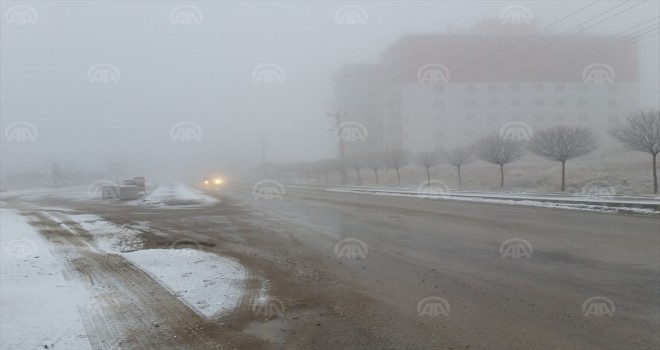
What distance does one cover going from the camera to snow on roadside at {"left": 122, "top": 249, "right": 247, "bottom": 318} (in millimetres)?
6152

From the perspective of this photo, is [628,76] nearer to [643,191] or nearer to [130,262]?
[643,191]

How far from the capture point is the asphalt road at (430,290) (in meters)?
4.91

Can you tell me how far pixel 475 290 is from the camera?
264 inches

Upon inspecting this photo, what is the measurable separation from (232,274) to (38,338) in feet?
10.7

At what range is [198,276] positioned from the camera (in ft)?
25.2
